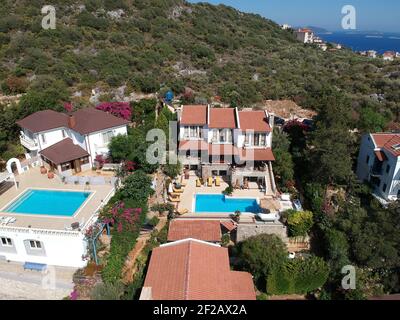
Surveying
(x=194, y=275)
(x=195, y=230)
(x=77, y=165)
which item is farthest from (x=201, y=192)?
(x=77, y=165)

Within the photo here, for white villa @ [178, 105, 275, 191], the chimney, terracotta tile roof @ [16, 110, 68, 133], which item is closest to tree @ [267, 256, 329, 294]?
white villa @ [178, 105, 275, 191]

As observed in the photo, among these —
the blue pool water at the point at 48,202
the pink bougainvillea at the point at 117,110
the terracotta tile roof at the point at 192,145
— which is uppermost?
the pink bougainvillea at the point at 117,110

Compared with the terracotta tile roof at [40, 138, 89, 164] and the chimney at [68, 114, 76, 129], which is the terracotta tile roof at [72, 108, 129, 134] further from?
the terracotta tile roof at [40, 138, 89, 164]

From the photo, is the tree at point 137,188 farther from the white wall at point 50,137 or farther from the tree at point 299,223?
the tree at point 299,223

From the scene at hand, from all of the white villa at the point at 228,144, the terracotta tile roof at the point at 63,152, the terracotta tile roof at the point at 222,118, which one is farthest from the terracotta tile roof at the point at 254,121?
the terracotta tile roof at the point at 63,152

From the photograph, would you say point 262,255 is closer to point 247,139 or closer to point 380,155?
point 247,139
